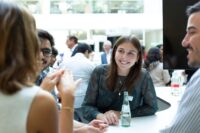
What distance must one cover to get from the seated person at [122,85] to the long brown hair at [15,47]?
1599 mm

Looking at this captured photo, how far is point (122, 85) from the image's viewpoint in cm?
255

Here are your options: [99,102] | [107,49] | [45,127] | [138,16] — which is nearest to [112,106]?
[99,102]

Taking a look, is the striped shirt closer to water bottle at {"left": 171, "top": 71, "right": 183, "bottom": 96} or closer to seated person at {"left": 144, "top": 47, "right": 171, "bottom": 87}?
water bottle at {"left": 171, "top": 71, "right": 183, "bottom": 96}

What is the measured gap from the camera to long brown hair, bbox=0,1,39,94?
2.87 feet

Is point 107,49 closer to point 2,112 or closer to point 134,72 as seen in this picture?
point 134,72

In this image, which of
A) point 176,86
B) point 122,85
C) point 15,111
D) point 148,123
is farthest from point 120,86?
point 15,111

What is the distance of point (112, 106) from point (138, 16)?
8.93 metres

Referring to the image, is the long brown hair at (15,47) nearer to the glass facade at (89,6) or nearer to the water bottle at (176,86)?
the water bottle at (176,86)

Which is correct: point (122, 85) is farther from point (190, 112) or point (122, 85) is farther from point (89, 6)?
point (89, 6)

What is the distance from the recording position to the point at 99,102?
2.54 metres

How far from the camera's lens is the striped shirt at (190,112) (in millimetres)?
1369

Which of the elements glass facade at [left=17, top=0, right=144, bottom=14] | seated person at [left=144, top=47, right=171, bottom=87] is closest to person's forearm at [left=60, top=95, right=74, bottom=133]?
seated person at [left=144, top=47, right=171, bottom=87]

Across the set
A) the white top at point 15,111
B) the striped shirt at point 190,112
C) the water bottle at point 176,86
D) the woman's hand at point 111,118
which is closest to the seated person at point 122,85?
the woman's hand at point 111,118

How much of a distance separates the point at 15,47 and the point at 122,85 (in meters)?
1.73
